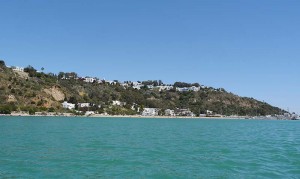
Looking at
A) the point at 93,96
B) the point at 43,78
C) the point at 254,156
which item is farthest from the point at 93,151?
the point at 93,96

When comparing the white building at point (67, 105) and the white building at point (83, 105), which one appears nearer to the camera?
the white building at point (67, 105)

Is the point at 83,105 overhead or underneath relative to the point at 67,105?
overhead

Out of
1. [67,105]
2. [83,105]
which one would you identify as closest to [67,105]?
[67,105]

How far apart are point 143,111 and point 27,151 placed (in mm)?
165130

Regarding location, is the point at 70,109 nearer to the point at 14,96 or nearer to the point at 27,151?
the point at 14,96

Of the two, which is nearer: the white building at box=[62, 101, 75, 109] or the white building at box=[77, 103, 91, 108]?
the white building at box=[62, 101, 75, 109]

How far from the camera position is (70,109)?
487 ft

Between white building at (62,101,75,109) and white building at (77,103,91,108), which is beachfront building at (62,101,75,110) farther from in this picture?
white building at (77,103,91,108)

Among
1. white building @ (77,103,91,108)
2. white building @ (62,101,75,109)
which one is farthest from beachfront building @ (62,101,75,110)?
white building @ (77,103,91,108)

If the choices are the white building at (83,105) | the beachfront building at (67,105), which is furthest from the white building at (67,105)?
the white building at (83,105)

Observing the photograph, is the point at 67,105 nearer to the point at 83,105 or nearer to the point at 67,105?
the point at 67,105

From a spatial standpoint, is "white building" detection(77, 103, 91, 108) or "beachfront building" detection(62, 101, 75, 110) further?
"white building" detection(77, 103, 91, 108)

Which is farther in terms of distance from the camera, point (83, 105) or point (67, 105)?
point (83, 105)

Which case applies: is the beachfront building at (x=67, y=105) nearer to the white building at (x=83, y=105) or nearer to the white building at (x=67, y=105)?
the white building at (x=67, y=105)
